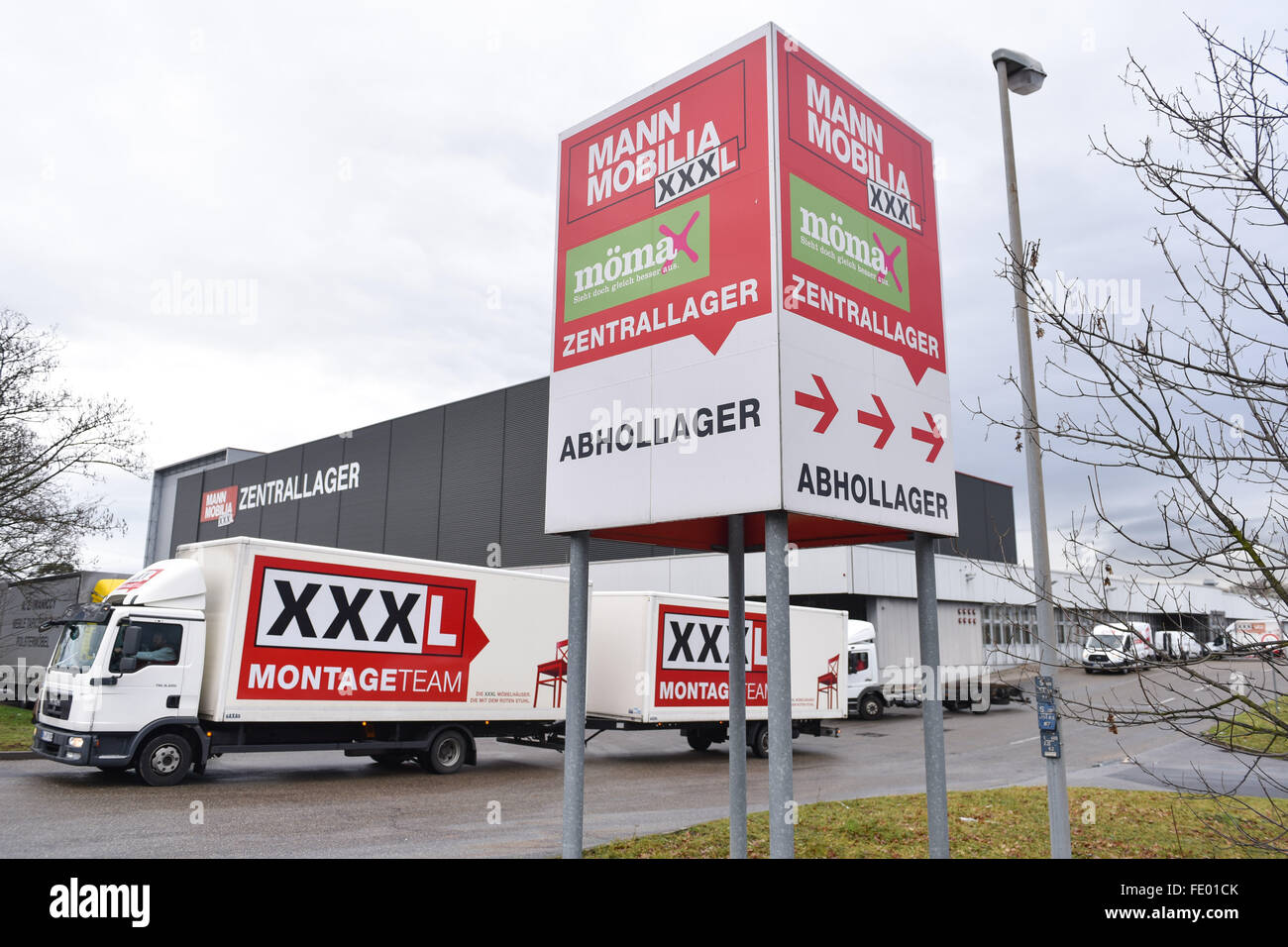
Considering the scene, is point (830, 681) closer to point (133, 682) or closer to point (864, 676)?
point (864, 676)

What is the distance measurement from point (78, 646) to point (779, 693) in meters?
12.5

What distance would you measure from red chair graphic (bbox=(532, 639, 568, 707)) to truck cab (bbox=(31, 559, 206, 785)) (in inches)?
234

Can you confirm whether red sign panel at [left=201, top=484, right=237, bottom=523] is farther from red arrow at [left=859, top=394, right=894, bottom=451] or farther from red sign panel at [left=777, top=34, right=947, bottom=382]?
red arrow at [left=859, top=394, right=894, bottom=451]

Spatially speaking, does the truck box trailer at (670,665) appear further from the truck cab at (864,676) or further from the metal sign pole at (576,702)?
the metal sign pole at (576,702)

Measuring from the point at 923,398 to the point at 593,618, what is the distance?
14.0 meters

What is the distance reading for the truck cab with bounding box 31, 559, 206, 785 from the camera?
41.7ft

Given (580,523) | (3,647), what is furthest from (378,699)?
(3,647)

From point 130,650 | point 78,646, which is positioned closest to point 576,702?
point 130,650

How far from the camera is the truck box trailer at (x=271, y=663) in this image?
13.0 meters

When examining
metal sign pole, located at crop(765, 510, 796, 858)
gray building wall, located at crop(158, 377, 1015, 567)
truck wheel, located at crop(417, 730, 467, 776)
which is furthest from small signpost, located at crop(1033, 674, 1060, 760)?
gray building wall, located at crop(158, 377, 1015, 567)

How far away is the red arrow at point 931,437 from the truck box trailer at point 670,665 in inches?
465

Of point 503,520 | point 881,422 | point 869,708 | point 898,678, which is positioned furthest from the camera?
point 503,520

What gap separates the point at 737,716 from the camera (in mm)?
6453
